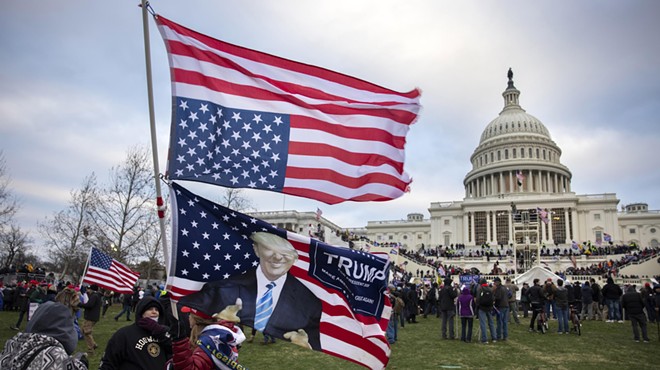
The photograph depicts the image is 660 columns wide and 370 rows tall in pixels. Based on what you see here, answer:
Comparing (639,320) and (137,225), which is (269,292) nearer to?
(639,320)

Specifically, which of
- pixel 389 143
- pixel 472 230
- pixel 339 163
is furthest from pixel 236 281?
pixel 472 230

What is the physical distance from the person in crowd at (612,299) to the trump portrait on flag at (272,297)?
17980 mm

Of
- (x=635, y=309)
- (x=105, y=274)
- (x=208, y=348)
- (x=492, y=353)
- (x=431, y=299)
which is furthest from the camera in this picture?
(x=431, y=299)

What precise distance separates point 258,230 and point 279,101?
1.69 metres

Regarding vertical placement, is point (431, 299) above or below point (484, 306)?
above

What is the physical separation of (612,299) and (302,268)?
19.4 metres

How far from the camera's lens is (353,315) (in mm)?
5289

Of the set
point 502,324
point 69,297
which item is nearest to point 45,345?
point 69,297

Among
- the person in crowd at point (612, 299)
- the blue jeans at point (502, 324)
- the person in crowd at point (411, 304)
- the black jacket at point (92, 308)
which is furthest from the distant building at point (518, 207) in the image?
the black jacket at point (92, 308)

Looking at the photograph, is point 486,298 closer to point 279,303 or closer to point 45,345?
point 279,303

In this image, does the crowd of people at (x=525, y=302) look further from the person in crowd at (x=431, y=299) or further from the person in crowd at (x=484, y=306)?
the person in crowd at (x=431, y=299)

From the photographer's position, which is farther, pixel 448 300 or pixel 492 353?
pixel 448 300

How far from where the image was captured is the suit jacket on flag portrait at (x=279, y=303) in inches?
194

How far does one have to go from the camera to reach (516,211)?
7619 centimetres
